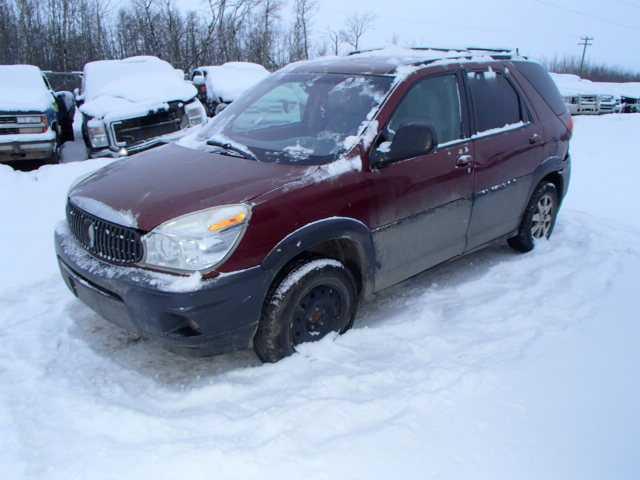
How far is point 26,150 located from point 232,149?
6435 millimetres

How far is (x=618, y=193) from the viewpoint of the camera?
757cm

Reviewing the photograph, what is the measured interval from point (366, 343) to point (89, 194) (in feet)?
6.51

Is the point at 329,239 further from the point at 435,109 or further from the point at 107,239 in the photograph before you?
the point at 435,109

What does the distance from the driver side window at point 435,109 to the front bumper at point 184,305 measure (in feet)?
4.80

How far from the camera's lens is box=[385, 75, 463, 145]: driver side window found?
12.1 ft

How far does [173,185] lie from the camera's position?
3.18 m

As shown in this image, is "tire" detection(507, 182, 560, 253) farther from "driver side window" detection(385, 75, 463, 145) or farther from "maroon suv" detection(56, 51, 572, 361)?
"driver side window" detection(385, 75, 463, 145)

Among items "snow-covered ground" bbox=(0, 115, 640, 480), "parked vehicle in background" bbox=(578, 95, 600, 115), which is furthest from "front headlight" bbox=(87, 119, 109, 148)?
"parked vehicle in background" bbox=(578, 95, 600, 115)

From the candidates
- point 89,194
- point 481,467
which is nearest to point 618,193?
point 481,467

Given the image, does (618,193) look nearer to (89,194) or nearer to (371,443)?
(371,443)

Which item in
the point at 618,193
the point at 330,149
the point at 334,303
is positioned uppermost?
the point at 330,149

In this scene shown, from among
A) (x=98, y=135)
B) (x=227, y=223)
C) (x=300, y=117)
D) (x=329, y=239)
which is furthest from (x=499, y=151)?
(x=98, y=135)

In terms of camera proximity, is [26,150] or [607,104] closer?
[26,150]

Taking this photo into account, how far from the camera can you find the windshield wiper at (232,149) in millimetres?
3561
